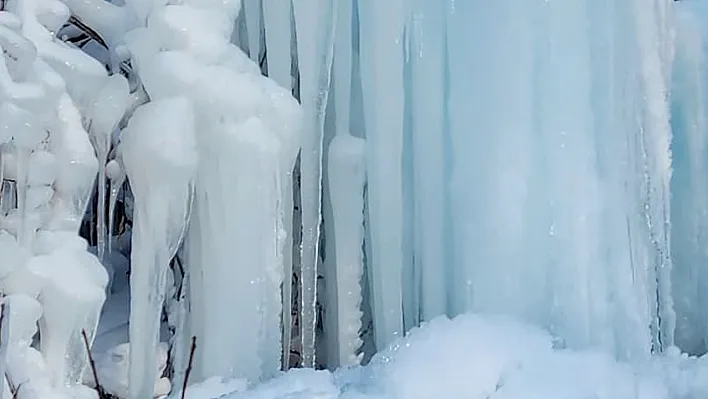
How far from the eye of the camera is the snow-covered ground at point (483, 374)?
2.36m

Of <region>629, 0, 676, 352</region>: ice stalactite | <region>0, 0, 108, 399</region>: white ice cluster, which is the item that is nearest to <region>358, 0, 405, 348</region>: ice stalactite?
<region>629, 0, 676, 352</region>: ice stalactite

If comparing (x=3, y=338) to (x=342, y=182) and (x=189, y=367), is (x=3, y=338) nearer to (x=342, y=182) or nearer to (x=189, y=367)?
(x=189, y=367)

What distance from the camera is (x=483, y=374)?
7.89 feet

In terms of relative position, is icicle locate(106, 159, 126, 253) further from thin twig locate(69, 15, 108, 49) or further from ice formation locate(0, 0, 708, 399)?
thin twig locate(69, 15, 108, 49)

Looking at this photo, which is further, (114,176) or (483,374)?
(114,176)

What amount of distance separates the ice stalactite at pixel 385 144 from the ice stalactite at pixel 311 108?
112 mm

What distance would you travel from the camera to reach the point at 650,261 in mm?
2973

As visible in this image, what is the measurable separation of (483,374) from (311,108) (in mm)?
973

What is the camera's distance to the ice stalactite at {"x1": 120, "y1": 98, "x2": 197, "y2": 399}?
260 centimetres

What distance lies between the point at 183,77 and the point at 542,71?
3.28 feet

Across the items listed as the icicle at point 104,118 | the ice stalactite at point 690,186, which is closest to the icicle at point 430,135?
the icicle at point 104,118

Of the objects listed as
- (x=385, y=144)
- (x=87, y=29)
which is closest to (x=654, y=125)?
(x=385, y=144)

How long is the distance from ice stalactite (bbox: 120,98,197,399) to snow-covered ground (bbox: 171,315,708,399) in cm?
17

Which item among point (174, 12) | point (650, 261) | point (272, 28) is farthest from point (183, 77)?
point (650, 261)
